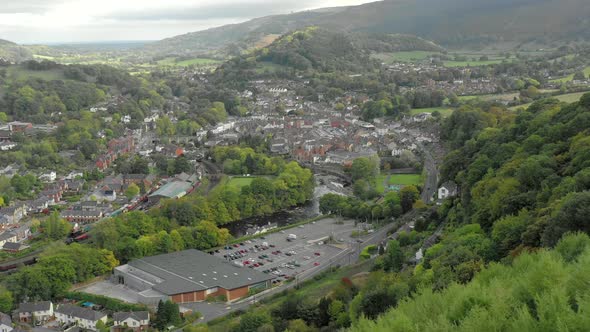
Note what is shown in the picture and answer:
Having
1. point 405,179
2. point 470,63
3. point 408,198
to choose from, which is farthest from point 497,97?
point 470,63

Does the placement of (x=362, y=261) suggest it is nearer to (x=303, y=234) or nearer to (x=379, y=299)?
(x=303, y=234)

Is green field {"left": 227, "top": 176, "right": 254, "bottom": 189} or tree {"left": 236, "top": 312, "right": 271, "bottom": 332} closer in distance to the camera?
tree {"left": 236, "top": 312, "right": 271, "bottom": 332}

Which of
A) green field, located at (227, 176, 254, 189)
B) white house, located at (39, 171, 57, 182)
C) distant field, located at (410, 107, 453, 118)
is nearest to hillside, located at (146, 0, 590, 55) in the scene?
distant field, located at (410, 107, 453, 118)

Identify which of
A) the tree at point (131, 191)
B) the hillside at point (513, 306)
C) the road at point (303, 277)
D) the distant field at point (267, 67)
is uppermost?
the hillside at point (513, 306)

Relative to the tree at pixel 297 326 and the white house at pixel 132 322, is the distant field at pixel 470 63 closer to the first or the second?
the white house at pixel 132 322

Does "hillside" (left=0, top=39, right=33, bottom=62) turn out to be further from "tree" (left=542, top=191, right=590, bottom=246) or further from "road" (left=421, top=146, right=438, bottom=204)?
"tree" (left=542, top=191, right=590, bottom=246)

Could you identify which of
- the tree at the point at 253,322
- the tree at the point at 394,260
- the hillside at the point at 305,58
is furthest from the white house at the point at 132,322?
the hillside at the point at 305,58
